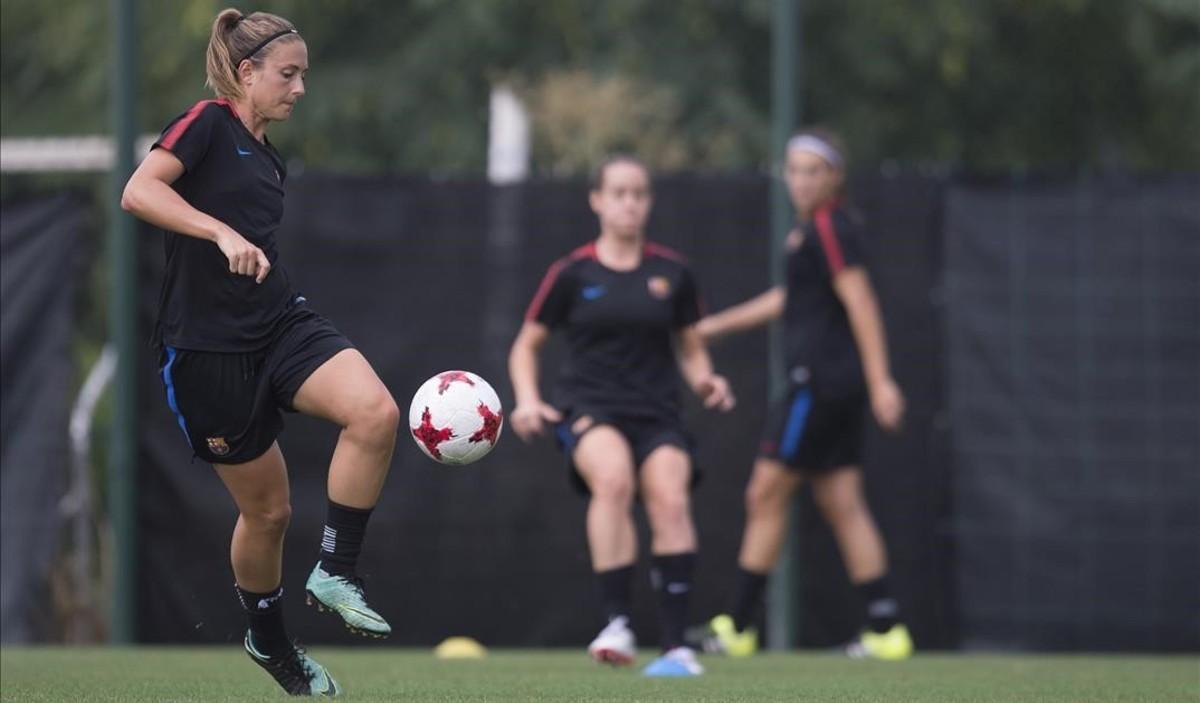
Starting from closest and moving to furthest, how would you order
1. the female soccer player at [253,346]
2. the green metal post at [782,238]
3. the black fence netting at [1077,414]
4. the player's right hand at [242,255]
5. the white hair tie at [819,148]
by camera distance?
the player's right hand at [242,255], the female soccer player at [253,346], the white hair tie at [819,148], the black fence netting at [1077,414], the green metal post at [782,238]

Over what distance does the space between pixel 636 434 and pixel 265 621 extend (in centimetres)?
225

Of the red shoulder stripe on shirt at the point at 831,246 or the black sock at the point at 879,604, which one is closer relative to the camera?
the red shoulder stripe on shirt at the point at 831,246

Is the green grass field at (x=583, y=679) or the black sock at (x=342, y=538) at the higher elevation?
the black sock at (x=342, y=538)

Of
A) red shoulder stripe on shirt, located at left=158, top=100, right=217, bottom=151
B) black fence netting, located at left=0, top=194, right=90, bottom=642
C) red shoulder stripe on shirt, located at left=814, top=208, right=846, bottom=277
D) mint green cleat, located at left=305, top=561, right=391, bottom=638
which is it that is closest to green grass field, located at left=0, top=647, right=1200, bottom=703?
mint green cleat, located at left=305, top=561, right=391, bottom=638

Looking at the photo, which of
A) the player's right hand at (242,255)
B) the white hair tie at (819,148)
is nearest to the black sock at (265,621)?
the player's right hand at (242,255)

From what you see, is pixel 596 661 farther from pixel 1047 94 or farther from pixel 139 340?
pixel 1047 94

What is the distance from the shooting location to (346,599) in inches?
224

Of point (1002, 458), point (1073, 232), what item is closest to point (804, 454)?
Result: point (1002, 458)

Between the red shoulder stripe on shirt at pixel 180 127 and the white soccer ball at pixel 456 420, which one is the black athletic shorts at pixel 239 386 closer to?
the white soccer ball at pixel 456 420

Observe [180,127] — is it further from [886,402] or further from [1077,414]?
[1077,414]

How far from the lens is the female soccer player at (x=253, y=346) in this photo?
574 centimetres

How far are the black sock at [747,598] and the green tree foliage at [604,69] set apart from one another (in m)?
10.3

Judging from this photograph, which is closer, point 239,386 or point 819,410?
point 239,386

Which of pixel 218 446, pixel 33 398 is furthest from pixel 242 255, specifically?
pixel 33 398
